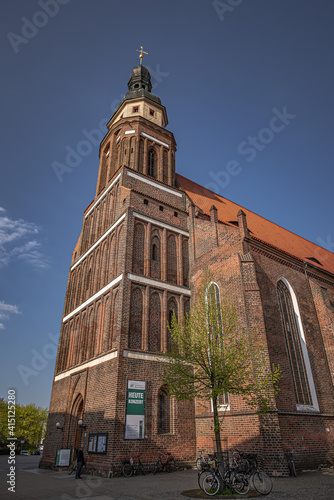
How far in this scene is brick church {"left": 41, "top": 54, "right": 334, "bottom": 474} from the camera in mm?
13648

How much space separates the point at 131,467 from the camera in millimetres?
12891

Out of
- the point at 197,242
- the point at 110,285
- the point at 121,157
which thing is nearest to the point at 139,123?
the point at 121,157

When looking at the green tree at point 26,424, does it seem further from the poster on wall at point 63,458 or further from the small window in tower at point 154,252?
the small window in tower at point 154,252

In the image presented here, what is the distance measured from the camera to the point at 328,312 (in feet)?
59.7

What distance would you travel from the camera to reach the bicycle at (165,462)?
1384 cm

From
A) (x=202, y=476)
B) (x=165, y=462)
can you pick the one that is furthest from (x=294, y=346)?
(x=202, y=476)

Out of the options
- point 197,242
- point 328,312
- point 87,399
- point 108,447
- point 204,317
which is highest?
point 197,242

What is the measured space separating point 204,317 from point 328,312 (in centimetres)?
971

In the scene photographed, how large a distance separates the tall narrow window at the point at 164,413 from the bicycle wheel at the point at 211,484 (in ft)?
20.7

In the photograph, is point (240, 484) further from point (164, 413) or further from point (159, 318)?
point (159, 318)

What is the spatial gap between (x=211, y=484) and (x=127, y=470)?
561 centimetres

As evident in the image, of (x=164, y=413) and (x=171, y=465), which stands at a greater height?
(x=164, y=413)

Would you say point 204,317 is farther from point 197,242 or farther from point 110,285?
point 197,242

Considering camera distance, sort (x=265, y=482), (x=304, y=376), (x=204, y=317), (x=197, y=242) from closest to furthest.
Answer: (x=265, y=482), (x=204, y=317), (x=304, y=376), (x=197, y=242)
